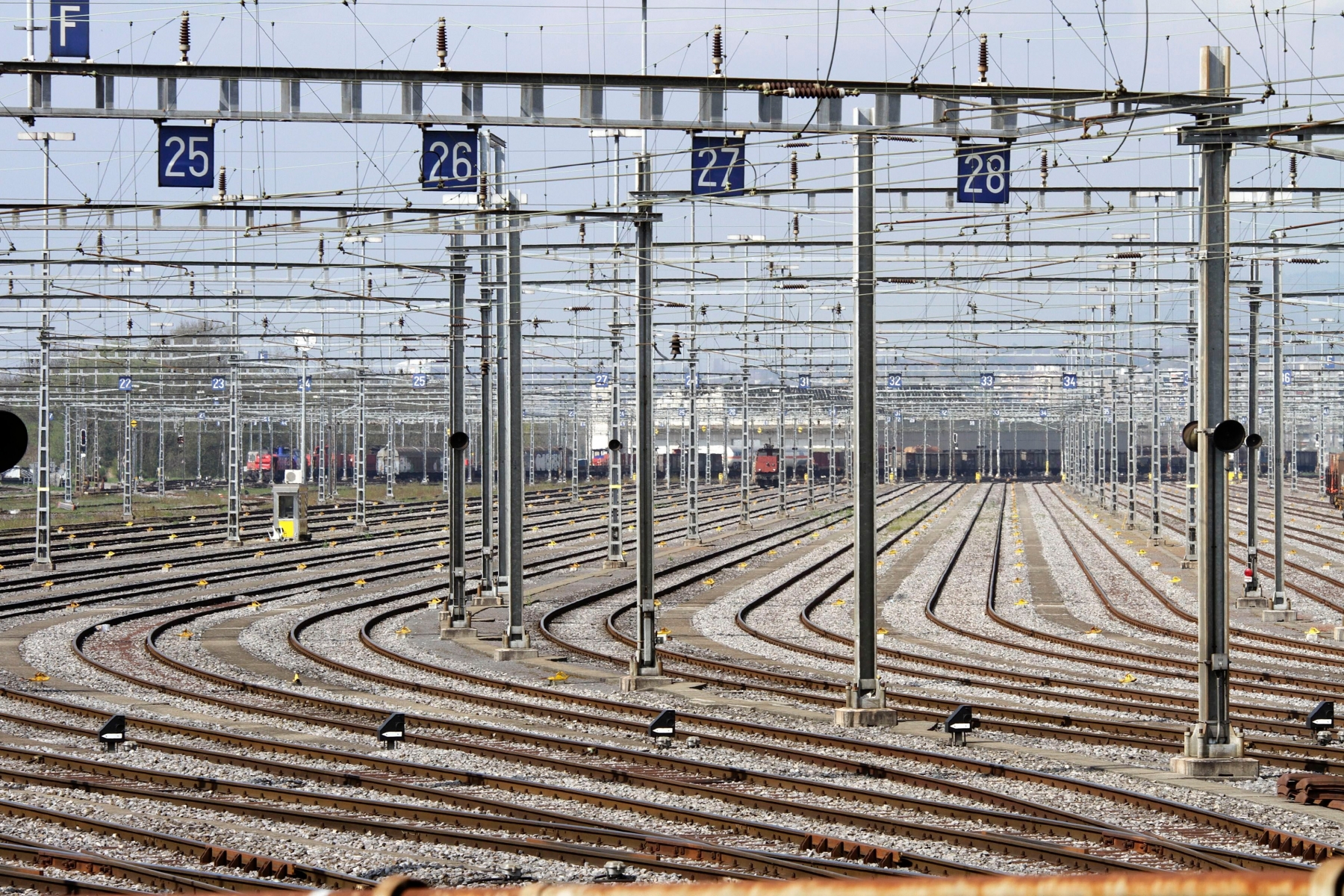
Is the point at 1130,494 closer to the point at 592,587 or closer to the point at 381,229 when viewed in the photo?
the point at 592,587

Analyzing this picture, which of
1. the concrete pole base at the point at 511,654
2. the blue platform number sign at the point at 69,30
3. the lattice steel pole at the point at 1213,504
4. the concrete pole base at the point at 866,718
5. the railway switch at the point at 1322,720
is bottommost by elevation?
the concrete pole base at the point at 511,654

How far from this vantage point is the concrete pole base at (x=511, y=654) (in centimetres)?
2311

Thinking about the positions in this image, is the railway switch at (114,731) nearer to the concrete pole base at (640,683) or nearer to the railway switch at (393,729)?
the railway switch at (393,729)

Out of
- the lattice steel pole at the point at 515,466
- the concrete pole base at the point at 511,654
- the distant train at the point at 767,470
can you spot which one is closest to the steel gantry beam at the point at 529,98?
the lattice steel pole at the point at 515,466

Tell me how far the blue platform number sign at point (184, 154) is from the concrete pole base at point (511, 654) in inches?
340

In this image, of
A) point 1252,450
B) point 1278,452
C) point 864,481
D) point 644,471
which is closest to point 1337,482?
point 1278,452

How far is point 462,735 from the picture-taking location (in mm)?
16750

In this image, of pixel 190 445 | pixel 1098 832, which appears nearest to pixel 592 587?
pixel 1098 832

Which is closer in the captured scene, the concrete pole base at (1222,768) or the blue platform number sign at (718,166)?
the concrete pole base at (1222,768)

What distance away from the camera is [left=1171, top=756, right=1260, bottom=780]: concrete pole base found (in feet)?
46.8

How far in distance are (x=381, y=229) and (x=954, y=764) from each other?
9907 mm

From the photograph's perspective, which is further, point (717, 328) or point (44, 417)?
point (717, 328)

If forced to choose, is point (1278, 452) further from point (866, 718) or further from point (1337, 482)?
point (1337, 482)

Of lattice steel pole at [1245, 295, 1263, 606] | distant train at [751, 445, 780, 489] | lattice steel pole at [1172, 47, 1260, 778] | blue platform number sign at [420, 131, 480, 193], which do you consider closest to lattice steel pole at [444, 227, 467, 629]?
blue platform number sign at [420, 131, 480, 193]
